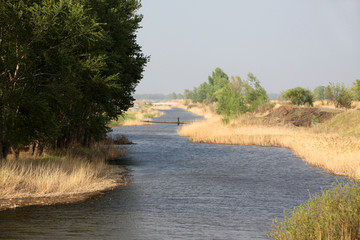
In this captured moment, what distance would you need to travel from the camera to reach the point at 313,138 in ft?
132

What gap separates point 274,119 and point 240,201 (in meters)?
44.7

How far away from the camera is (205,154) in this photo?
37.1m

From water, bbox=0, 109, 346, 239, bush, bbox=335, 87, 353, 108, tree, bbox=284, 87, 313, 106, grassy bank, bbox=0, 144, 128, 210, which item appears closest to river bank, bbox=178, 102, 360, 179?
water, bbox=0, 109, 346, 239

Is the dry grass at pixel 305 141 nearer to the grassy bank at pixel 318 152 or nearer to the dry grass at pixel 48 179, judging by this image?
the grassy bank at pixel 318 152

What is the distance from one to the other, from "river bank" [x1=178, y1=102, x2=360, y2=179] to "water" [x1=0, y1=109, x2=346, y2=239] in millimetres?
1336

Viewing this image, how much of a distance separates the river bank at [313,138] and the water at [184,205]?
52.6 inches

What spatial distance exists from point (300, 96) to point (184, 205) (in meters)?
69.8

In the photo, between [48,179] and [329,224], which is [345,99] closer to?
[48,179]

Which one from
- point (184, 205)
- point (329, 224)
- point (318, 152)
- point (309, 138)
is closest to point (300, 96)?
point (309, 138)

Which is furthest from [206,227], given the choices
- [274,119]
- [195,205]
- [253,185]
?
[274,119]

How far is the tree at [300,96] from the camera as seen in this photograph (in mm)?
83088

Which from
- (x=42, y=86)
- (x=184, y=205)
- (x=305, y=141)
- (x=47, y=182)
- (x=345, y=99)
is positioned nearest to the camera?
(x=184, y=205)

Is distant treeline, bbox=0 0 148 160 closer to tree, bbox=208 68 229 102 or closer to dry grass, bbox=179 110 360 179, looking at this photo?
dry grass, bbox=179 110 360 179

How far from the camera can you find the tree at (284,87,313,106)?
273 feet
